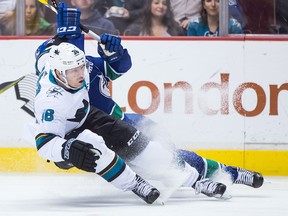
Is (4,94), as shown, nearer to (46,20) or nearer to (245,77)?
(46,20)

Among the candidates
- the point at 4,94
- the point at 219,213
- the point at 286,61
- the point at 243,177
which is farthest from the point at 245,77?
the point at 219,213

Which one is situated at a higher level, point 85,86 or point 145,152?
point 85,86

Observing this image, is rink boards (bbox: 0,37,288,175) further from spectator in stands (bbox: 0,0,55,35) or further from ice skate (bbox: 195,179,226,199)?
ice skate (bbox: 195,179,226,199)

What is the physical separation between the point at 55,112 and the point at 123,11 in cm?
187

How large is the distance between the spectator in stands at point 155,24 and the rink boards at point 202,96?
7 centimetres

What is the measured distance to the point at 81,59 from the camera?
190 inches

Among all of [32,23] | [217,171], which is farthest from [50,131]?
[32,23]

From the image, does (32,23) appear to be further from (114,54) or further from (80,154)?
(80,154)

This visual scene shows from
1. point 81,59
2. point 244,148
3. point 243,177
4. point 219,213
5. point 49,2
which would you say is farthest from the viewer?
point 244,148

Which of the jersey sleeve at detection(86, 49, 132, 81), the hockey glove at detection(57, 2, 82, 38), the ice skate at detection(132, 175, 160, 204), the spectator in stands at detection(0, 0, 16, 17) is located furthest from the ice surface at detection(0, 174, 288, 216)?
the spectator in stands at detection(0, 0, 16, 17)

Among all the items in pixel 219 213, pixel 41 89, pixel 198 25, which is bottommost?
pixel 219 213

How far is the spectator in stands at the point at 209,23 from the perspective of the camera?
6422 mm

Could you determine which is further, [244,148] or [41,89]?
[244,148]

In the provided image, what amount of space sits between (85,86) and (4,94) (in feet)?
5.36
